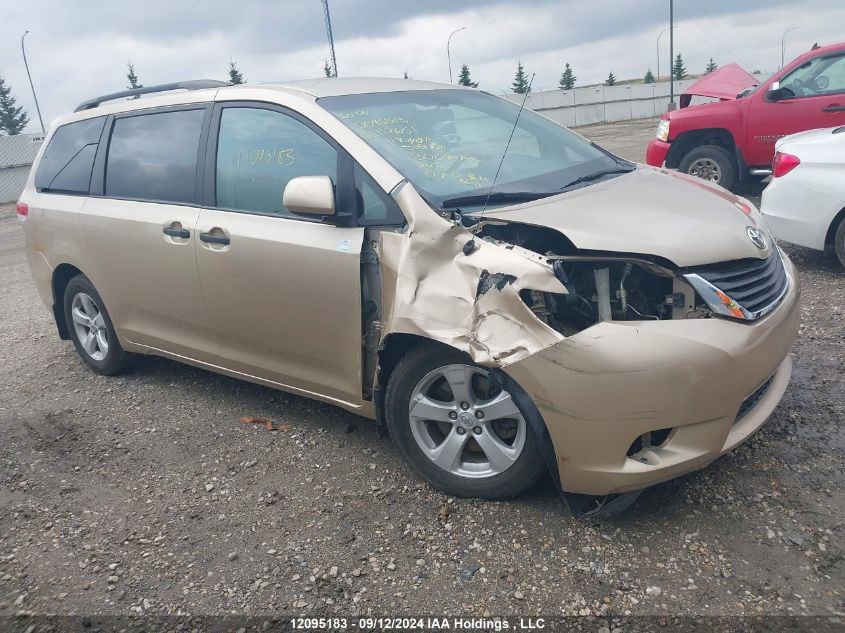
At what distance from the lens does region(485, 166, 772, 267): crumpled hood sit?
9.18ft

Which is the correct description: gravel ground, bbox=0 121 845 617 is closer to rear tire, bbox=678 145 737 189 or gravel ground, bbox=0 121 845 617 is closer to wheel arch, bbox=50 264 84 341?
wheel arch, bbox=50 264 84 341

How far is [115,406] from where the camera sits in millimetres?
4656

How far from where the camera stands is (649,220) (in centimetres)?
294

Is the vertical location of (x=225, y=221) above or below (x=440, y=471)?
above

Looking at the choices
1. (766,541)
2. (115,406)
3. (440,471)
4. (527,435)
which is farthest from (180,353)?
(766,541)

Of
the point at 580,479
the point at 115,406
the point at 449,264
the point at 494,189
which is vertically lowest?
the point at 115,406

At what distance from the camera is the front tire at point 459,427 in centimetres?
294

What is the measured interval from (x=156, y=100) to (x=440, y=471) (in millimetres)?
2918

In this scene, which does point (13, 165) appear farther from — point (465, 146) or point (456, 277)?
point (456, 277)

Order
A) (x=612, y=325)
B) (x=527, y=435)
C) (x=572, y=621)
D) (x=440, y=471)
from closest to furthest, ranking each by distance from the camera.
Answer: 1. (x=572, y=621)
2. (x=612, y=325)
3. (x=527, y=435)
4. (x=440, y=471)

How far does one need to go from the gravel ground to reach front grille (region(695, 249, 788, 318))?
0.77m

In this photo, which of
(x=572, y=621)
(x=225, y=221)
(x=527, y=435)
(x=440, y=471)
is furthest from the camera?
(x=225, y=221)

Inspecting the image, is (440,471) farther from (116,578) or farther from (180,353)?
(180,353)

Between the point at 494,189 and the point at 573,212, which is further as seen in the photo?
the point at 494,189
